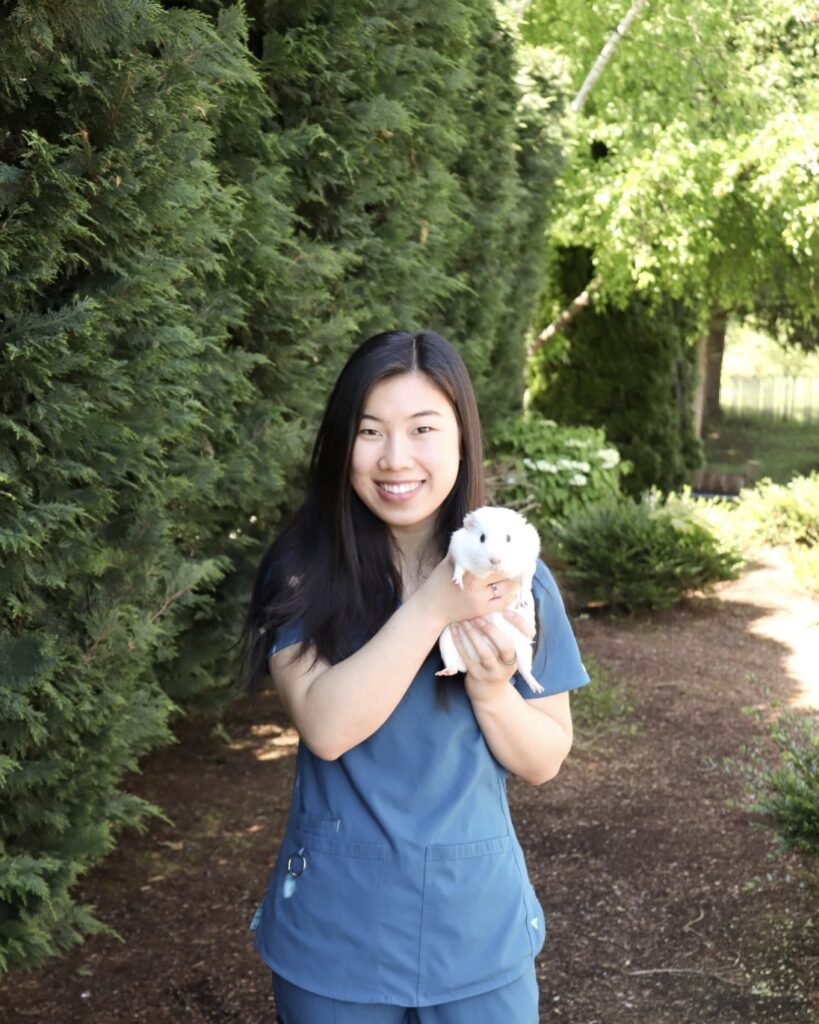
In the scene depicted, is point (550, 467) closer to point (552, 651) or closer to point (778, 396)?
point (552, 651)

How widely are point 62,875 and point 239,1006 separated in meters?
0.70

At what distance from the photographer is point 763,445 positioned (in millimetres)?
23047

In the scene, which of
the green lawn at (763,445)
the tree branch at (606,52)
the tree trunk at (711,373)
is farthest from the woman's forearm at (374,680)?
the tree trunk at (711,373)

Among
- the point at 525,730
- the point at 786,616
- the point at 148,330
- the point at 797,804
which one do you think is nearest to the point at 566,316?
the point at 786,616

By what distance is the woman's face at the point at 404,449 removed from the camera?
1773 millimetres

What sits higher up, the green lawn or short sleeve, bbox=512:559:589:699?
short sleeve, bbox=512:559:589:699

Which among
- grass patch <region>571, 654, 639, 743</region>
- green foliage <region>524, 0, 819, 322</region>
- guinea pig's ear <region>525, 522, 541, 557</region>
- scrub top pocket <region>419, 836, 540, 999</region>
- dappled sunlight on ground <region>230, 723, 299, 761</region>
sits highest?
green foliage <region>524, 0, 819, 322</region>

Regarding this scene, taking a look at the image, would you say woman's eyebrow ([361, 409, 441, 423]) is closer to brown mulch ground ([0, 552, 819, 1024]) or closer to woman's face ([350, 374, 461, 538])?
woman's face ([350, 374, 461, 538])

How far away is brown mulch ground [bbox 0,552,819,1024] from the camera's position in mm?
3107

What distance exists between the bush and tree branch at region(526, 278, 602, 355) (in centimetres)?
454

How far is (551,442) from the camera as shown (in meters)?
9.09

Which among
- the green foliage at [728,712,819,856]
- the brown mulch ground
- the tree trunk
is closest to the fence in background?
the tree trunk

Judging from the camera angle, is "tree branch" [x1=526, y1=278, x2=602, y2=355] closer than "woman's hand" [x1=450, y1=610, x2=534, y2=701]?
No

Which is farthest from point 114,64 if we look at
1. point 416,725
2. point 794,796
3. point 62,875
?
point 794,796
